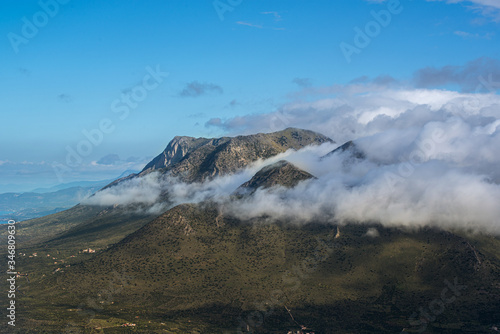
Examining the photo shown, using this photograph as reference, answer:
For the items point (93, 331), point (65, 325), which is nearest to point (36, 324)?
point (65, 325)

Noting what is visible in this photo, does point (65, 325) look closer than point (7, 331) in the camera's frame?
No

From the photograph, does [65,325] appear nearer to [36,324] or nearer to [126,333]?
[36,324]

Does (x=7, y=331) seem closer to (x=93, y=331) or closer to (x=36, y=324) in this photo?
(x=36, y=324)

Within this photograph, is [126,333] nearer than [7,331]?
No

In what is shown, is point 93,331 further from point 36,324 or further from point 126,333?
point 36,324

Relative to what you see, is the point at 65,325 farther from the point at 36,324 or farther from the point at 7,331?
the point at 7,331

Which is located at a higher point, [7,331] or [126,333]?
[7,331]

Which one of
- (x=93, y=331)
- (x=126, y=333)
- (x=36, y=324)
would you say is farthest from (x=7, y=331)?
(x=126, y=333)
